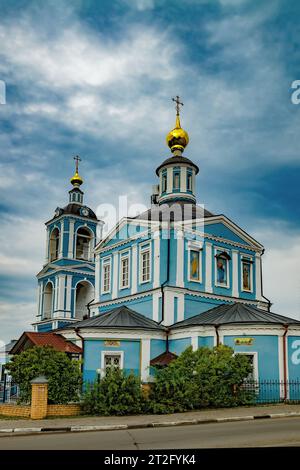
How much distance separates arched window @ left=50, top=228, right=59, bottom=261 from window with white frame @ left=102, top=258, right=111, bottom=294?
10821 millimetres

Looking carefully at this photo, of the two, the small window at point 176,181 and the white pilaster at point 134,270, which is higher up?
the small window at point 176,181

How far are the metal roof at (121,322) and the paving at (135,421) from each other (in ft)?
21.6

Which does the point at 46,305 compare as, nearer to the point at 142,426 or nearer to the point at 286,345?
the point at 286,345

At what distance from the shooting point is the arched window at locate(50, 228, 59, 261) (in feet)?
133

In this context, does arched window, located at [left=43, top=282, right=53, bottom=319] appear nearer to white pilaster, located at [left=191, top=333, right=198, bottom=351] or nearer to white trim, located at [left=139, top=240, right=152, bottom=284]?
white trim, located at [left=139, top=240, right=152, bottom=284]

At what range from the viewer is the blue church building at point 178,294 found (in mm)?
21375

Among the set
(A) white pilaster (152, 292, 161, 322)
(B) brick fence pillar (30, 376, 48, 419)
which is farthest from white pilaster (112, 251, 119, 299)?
(B) brick fence pillar (30, 376, 48, 419)

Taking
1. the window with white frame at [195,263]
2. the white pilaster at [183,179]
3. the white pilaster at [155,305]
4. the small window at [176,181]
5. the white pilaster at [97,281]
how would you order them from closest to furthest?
the white pilaster at [155,305], the window with white frame at [195,263], the white pilaster at [97,281], the white pilaster at [183,179], the small window at [176,181]

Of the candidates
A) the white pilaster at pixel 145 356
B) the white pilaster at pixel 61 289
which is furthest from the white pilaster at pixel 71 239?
the white pilaster at pixel 145 356

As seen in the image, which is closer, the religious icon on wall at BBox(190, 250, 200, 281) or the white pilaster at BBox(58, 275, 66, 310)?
the religious icon on wall at BBox(190, 250, 200, 281)

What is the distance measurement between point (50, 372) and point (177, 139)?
19376mm

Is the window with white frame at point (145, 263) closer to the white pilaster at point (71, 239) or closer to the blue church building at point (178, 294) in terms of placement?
the blue church building at point (178, 294)

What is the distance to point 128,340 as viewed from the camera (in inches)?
897

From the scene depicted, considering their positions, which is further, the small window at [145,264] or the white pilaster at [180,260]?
the small window at [145,264]
